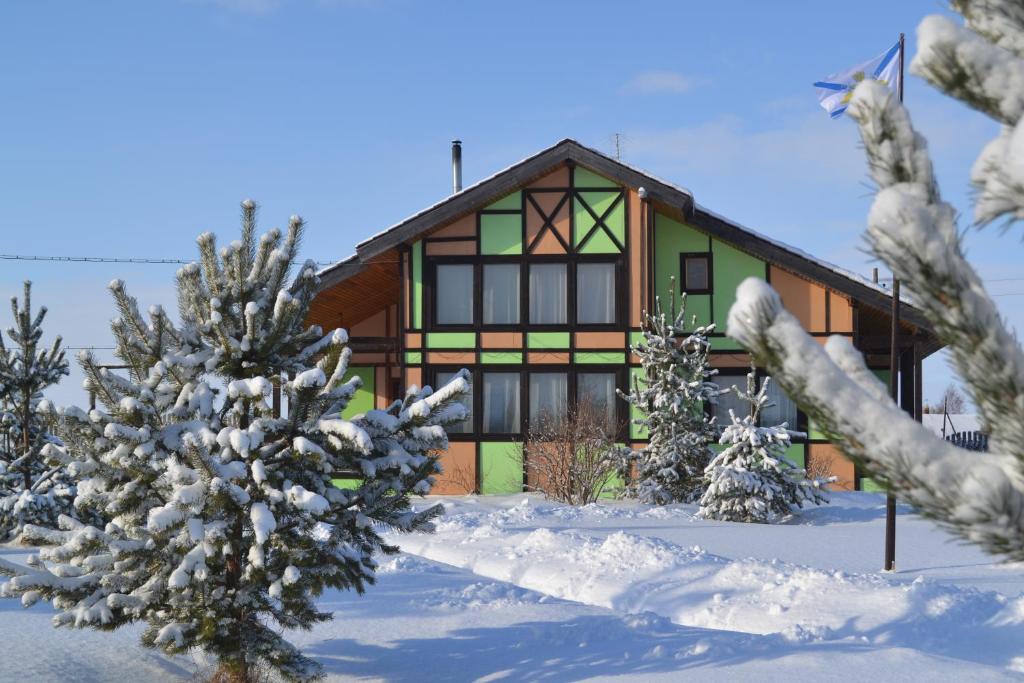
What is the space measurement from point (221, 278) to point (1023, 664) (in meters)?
6.49

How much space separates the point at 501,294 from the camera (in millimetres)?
19938

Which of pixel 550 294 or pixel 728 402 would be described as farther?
pixel 728 402

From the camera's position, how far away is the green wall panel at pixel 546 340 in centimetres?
1981

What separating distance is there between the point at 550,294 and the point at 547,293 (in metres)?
0.07

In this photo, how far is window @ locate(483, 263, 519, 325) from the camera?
19922 mm

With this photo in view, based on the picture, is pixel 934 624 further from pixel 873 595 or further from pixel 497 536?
pixel 497 536

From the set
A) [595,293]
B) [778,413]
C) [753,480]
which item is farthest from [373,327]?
[753,480]

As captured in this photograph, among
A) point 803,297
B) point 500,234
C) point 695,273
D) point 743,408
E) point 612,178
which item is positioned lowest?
point 743,408

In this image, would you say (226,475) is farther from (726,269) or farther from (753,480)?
(726,269)

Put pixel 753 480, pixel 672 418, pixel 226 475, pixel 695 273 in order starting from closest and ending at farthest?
pixel 226 475 → pixel 753 480 → pixel 672 418 → pixel 695 273

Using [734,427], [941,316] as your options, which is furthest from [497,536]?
[941,316]

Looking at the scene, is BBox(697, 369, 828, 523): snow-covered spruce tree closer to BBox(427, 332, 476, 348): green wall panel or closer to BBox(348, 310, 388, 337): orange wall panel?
BBox(427, 332, 476, 348): green wall panel

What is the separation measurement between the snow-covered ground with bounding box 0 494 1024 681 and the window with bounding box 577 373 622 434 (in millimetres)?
6907

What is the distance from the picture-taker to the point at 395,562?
10250 millimetres
